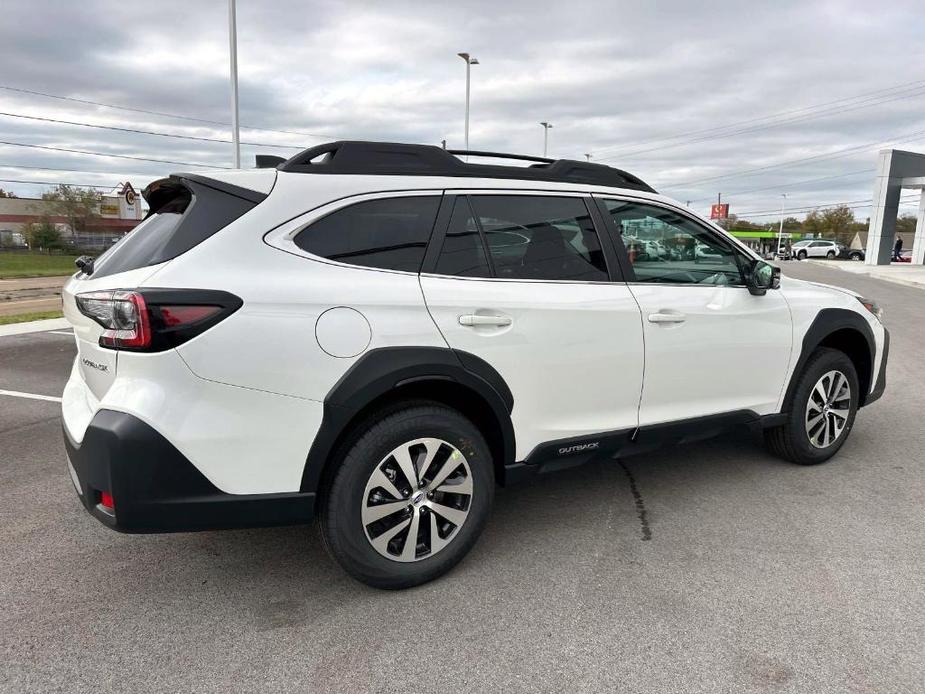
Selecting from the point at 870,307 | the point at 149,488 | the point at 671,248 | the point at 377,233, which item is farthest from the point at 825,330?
the point at 149,488

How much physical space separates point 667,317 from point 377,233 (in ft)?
5.25

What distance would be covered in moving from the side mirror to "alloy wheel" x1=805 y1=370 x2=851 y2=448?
33.5 inches

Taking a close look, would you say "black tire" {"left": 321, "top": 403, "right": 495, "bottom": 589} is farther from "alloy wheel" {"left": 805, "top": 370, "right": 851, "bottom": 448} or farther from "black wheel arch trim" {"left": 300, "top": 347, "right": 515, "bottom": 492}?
"alloy wheel" {"left": 805, "top": 370, "right": 851, "bottom": 448}

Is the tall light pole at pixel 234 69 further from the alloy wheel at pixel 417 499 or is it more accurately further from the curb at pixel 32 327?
the alloy wheel at pixel 417 499

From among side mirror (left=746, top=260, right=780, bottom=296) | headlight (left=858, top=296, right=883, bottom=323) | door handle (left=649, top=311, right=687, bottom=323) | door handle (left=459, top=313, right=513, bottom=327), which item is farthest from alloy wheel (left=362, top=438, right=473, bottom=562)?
headlight (left=858, top=296, right=883, bottom=323)

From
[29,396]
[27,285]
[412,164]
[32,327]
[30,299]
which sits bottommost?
[27,285]

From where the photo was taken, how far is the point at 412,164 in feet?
9.77

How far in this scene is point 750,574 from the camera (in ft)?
9.93

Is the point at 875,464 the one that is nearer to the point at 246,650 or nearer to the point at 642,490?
the point at 642,490

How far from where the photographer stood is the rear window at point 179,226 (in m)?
2.51

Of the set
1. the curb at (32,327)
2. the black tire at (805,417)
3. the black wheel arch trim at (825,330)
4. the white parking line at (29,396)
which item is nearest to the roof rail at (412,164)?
the black wheel arch trim at (825,330)

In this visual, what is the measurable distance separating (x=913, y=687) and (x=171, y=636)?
2.69m

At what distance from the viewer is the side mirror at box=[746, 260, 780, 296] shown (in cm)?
385

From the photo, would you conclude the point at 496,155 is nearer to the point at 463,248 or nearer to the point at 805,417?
the point at 463,248
